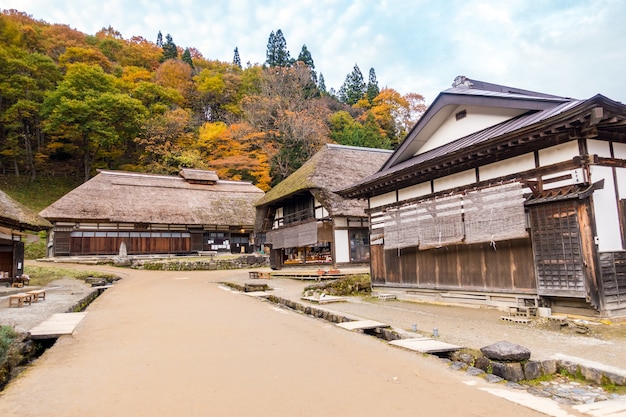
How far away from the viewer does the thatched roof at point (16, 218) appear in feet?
48.9

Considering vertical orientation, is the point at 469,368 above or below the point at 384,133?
below

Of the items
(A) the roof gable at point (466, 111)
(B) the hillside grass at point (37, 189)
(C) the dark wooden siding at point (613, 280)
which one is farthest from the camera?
(B) the hillside grass at point (37, 189)

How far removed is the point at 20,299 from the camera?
1150 centimetres

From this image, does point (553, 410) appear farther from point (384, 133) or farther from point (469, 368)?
point (384, 133)

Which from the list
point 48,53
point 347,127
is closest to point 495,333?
point 347,127

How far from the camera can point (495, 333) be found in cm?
698

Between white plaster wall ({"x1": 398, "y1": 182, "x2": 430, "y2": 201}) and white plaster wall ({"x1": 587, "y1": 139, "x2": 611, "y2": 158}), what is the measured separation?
429 centimetres

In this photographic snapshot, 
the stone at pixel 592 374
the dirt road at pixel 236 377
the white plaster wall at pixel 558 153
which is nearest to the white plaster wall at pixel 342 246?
the dirt road at pixel 236 377

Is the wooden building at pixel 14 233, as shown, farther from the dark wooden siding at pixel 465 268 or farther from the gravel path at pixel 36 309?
the dark wooden siding at pixel 465 268

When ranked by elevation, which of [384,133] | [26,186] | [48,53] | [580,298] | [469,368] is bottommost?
[469,368]

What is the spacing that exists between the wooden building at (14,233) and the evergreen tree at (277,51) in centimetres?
4917

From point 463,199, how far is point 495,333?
12.3ft

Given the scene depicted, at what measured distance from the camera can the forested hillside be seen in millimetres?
40147

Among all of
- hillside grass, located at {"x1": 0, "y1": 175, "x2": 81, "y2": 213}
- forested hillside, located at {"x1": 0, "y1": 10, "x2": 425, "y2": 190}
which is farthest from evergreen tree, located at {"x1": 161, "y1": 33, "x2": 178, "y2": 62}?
hillside grass, located at {"x1": 0, "y1": 175, "x2": 81, "y2": 213}
